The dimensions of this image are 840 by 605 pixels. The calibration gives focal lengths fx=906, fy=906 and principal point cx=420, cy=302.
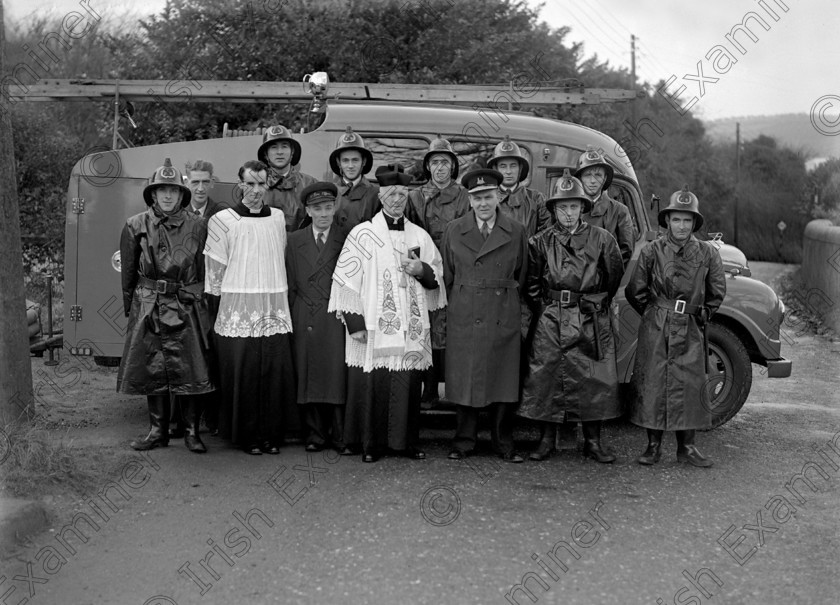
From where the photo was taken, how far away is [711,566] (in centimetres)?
450

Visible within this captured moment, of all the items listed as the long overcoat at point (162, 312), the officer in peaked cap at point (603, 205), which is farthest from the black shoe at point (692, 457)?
the long overcoat at point (162, 312)

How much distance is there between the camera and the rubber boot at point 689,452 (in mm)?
6227

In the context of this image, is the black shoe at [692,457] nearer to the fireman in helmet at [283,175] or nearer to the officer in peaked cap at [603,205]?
the officer in peaked cap at [603,205]

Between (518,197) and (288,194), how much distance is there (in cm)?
170

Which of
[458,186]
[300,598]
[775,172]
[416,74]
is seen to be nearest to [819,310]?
[416,74]

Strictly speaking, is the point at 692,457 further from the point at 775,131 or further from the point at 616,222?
the point at 775,131

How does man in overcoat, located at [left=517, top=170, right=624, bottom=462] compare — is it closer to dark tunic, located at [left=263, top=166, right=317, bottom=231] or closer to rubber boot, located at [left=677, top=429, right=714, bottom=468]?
rubber boot, located at [left=677, top=429, right=714, bottom=468]

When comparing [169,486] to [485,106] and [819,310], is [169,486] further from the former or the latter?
[819,310]

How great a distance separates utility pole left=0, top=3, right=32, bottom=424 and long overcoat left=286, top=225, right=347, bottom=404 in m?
1.77

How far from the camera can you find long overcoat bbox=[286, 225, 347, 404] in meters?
6.27

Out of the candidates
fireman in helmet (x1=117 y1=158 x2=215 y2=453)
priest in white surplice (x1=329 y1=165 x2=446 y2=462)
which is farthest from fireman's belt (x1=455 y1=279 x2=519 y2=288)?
fireman in helmet (x1=117 y1=158 x2=215 y2=453)

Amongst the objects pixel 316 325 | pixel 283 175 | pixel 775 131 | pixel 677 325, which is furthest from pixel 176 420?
pixel 775 131

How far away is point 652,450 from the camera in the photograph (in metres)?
6.26

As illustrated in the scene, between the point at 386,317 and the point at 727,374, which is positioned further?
the point at 727,374
